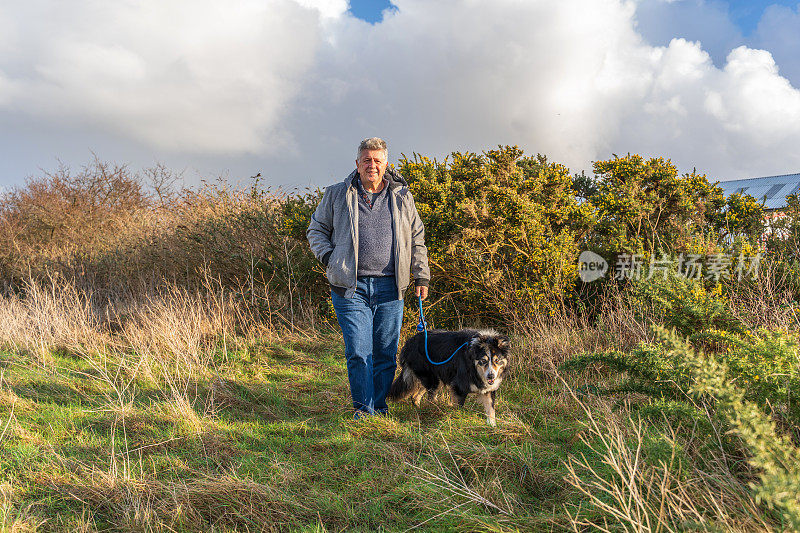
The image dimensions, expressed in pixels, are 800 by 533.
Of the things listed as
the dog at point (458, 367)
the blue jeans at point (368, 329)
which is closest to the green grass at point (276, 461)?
the dog at point (458, 367)

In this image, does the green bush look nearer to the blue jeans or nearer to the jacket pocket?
the blue jeans

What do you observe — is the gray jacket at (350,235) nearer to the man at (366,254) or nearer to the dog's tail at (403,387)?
the man at (366,254)

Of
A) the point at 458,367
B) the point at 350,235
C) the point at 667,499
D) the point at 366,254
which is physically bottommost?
the point at 667,499

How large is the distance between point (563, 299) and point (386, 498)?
4426 millimetres

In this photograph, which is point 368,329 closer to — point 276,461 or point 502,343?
point 502,343

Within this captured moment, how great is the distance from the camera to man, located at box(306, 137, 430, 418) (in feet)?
14.2

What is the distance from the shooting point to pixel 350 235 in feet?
14.2

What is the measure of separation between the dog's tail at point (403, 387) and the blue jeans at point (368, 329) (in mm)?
225

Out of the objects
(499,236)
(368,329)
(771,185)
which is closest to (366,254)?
(368,329)

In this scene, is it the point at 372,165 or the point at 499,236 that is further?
the point at 499,236

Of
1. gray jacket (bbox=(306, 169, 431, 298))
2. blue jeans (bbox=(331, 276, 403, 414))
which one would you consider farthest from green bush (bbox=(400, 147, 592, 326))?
blue jeans (bbox=(331, 276, 403, 414))

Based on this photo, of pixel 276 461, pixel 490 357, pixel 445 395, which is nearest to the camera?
pixel 276 461

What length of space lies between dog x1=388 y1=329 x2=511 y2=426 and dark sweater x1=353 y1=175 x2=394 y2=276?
871mm

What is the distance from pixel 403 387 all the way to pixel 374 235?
1470 mm
